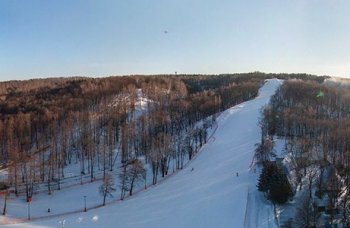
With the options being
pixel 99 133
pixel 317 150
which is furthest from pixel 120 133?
pixel 317 150

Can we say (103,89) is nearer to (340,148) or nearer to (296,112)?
(296,112)

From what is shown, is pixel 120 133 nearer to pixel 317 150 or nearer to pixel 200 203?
pixel 200 203

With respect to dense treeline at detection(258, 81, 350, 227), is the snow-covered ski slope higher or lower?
lower

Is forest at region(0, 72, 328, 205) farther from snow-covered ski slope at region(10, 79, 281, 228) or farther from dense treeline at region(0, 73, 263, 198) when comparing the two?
snow-covered ski slope at region(10, 79, 281, 228)

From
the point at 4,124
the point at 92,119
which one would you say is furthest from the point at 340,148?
the point at 4,124

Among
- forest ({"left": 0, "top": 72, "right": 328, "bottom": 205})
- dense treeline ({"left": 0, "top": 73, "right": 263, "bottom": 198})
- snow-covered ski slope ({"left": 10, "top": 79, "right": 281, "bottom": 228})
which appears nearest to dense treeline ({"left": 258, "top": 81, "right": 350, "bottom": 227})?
forest ({"left": 0, "top": 72, "right": 328, "bottom": 205})
